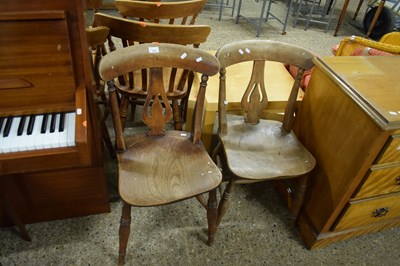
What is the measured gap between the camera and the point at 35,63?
98cm

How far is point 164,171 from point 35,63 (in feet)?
1.92

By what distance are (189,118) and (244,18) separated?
2833 mm

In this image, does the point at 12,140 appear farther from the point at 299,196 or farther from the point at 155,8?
the point at 299,196

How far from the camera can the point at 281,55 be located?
140 cm

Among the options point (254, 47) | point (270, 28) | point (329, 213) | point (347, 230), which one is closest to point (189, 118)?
point (254, 47)

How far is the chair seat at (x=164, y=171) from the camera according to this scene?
1.13 metres

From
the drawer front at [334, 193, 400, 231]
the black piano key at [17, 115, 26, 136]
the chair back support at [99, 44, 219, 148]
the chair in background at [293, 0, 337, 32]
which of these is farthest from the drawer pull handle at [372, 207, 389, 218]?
the chair in background at [293, 0, 337, 32]

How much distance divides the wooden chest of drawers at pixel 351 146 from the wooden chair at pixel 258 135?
2.7 inches

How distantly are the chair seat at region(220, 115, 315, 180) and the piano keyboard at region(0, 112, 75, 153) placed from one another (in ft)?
2.10

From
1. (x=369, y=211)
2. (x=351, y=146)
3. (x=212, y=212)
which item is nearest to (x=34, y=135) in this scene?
(x=212, y=212)

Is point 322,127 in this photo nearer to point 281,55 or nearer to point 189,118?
point 281,55

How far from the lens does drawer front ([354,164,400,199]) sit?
1.20 m

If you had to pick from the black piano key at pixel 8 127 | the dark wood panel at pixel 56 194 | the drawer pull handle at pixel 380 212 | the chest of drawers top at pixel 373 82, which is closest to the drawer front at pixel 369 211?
the drawer pull handle at pixel 380 212

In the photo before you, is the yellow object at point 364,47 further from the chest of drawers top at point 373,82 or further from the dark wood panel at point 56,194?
the dark wood panel at point 56,194
